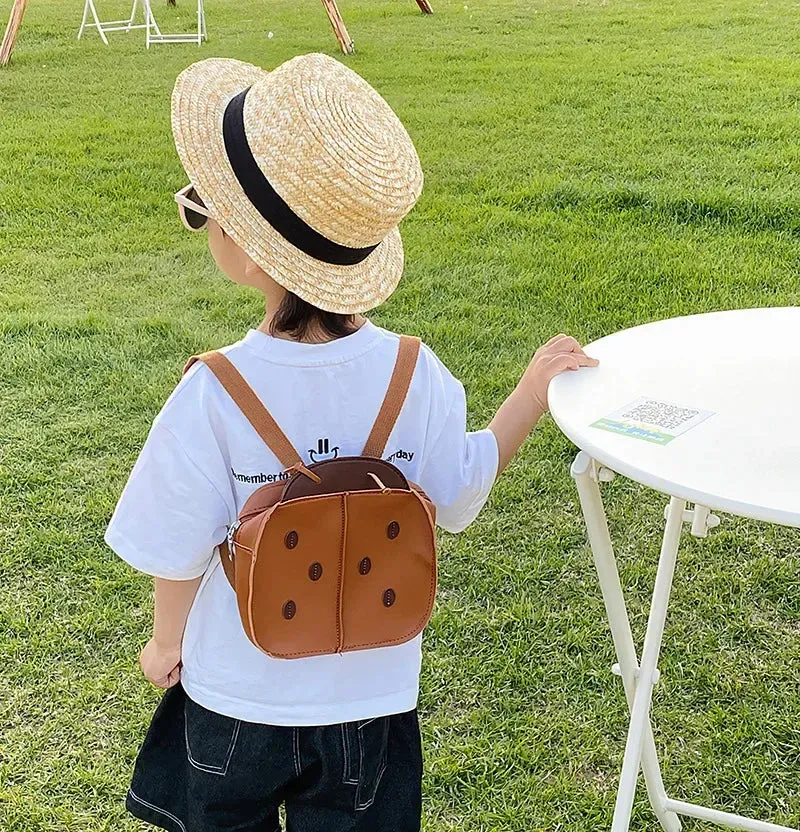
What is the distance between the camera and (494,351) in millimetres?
4039

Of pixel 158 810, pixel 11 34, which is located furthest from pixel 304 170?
pixel 11 34

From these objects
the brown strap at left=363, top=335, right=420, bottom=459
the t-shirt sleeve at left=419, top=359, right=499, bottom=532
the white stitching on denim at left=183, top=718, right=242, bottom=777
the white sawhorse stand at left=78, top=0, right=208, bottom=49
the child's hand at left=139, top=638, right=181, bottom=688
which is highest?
the brown strap at left=363, top=335, right=420, bottom=459

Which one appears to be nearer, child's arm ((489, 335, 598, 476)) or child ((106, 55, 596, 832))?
child ((106, 55, 596, 832))

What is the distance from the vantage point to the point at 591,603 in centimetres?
268

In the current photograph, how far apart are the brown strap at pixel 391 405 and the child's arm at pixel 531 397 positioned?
27 centimetres

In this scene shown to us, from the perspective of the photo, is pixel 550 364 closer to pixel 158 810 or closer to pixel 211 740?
pixel 211 740

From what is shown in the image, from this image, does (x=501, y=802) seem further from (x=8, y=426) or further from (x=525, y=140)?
(x=525, y=140)

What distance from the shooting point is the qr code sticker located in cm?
153

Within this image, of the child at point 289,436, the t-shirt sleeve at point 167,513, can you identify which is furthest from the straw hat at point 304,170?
the t-shirt sleeve at point 167,513

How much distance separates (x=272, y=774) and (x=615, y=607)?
615 millimetres

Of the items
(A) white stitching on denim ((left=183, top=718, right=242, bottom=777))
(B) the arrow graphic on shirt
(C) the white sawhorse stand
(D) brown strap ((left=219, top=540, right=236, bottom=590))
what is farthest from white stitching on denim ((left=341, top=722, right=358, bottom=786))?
(C) the white sawhorse stand

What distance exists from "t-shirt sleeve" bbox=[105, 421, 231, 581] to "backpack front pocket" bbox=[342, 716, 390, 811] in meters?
0.33

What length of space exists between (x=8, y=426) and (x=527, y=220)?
2803mm

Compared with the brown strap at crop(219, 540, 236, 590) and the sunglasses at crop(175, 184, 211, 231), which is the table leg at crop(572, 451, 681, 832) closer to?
the brown strap at crop(219, 540, 236, 590)
